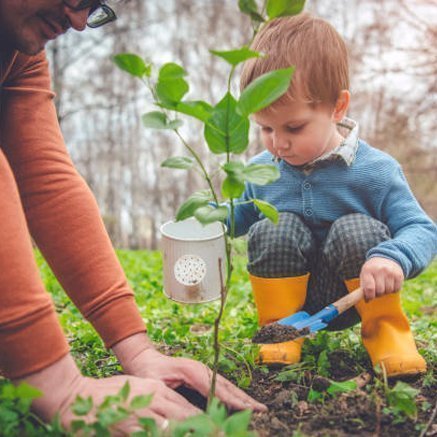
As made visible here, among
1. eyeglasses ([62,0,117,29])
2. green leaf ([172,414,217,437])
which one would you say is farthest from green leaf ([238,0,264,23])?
green leaf ([172,414,217,437])

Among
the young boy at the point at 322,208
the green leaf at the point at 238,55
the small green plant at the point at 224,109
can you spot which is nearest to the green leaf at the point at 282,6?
the small green plant at the point at 224,109

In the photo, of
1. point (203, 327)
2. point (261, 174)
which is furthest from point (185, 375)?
point (203, 327)

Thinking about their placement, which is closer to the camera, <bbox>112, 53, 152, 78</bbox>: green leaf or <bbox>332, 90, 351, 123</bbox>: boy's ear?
<bbox>112, 53, 152, 78</bbox>: green leaf

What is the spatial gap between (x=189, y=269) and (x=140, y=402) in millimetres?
838

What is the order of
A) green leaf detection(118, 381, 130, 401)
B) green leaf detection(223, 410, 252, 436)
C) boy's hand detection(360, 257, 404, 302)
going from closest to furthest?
green leaf detection(223, 410, 252, 436) → green leaf detection(118, 381, 130, 401) → boy's hand detection(360, 257, 404, 302)

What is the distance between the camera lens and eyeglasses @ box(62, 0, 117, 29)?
1.43 meters

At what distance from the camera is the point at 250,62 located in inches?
71.0

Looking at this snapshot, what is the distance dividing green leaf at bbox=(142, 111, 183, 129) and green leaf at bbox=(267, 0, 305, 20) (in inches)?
10.0

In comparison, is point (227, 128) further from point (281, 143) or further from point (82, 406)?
point (281, 143)

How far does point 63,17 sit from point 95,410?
0.94 m

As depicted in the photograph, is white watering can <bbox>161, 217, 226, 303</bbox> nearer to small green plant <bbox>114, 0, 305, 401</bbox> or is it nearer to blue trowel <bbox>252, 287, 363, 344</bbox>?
blue trowel <bbox>252, 287, 363, 344</bbox>

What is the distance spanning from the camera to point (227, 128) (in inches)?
41.6

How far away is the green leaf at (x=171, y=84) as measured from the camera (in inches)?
41.0

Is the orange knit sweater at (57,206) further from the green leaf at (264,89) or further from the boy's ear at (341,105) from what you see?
the boy's ear at (341,105)
